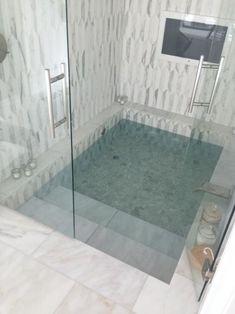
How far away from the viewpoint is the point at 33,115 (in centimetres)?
238

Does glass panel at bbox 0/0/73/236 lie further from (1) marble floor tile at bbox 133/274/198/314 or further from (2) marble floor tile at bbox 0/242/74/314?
(1) marble floor tile at bbox 133/274/198/314

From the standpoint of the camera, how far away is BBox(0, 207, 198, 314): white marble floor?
146 cm

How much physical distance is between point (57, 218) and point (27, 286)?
0.53 meters

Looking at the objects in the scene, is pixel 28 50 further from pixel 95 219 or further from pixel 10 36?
pixel 95 219

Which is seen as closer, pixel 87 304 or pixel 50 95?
pixel 87 304

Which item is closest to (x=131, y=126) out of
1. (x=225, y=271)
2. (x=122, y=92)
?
(x=122, y=92)

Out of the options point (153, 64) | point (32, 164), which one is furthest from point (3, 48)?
point (153, 64)

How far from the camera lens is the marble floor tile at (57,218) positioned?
1913 millimetres

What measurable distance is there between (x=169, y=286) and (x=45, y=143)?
155cm

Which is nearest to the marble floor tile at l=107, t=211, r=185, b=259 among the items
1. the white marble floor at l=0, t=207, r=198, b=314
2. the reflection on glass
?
the white marble floor at l=0, t=207, r=198, b=314

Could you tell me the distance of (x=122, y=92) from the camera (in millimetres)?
3865

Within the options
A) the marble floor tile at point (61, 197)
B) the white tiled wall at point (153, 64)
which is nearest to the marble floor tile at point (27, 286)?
the marble floor tile at point (61, 197)

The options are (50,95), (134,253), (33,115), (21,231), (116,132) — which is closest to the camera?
(50,95)

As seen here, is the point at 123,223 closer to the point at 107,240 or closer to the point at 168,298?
the point at 107,240
